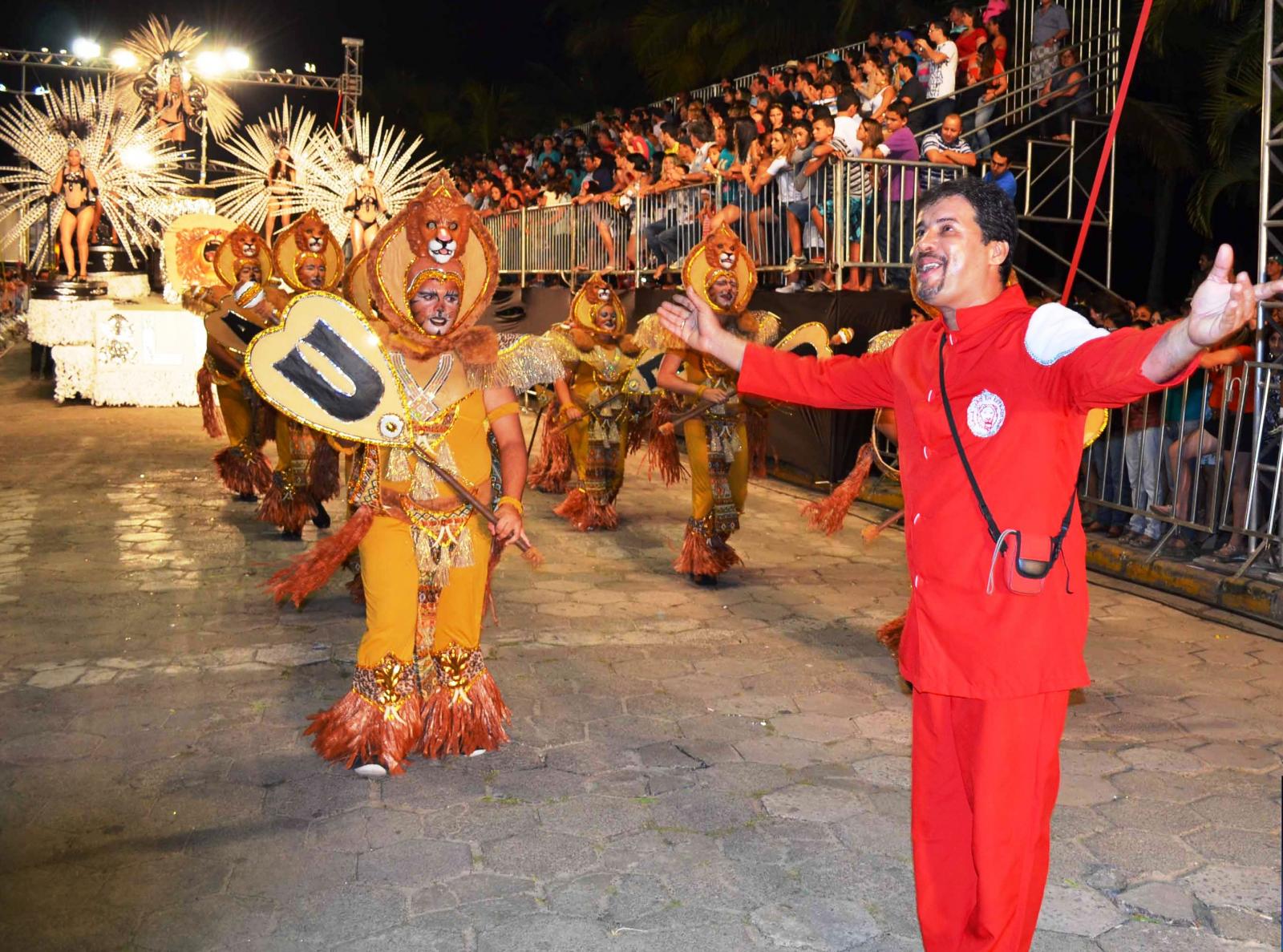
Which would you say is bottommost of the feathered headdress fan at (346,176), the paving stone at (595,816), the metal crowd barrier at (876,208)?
the paving stone at (595,816)

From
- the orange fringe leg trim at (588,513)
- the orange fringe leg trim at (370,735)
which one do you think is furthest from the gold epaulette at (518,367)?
the orange fringe leg trim at (588,513)

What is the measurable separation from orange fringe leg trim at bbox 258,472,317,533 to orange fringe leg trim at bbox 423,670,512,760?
4.30 metres

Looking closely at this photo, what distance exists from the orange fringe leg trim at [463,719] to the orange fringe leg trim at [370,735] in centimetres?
8

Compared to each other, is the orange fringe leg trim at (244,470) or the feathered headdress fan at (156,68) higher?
the feathered headdress fan at (156,68)

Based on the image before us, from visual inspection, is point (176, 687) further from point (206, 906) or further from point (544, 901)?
point (544, 901)

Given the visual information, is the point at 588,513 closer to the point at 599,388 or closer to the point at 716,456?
the point at 599,388

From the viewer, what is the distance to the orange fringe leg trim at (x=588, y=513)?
9.38 meters

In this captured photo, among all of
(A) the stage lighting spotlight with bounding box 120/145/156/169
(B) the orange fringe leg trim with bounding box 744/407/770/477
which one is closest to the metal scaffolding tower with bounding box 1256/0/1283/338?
(B) the orange fringe leg trim with bounding box 744/407/770/477

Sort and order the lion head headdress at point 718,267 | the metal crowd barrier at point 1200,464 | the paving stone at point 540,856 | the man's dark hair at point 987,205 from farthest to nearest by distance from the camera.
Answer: the lion head headdress at point 718,267 < the metal crowd barrier at point 1200,464 < the paving stone at point 540,856 < the man's dark hair at point 987,205

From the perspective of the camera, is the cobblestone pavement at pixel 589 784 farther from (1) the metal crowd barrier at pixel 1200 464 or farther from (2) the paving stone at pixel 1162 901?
(1) the metal crowd barrier at pixel 1200 464

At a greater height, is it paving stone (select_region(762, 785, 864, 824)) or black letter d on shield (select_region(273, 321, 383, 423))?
black letter d on shield (select_region(273, 321, 383, 423))

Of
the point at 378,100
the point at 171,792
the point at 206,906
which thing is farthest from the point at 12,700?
the point at 378,100

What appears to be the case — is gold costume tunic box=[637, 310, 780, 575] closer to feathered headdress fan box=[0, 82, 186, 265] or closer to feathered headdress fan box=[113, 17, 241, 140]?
feathered headdress fan box=[0, 82, 186, 265]

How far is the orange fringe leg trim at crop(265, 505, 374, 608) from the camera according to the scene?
454 cm
